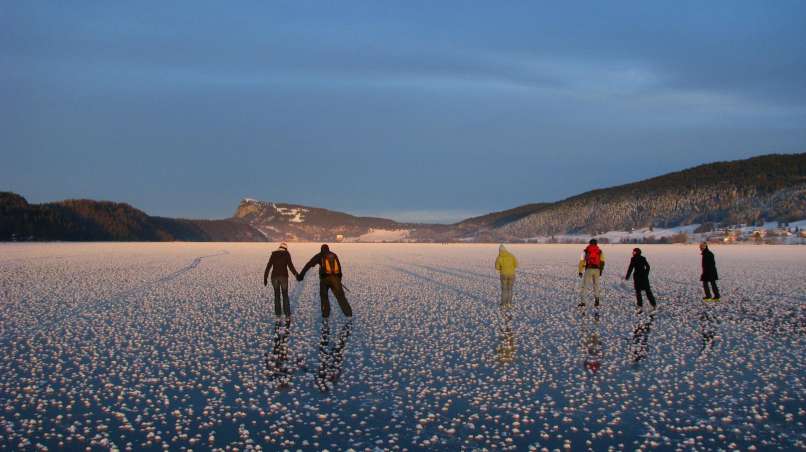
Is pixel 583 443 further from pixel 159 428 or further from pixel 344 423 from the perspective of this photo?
pixel 159 428

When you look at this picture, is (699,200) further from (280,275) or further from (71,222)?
(280,275)

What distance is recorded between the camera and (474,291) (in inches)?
852

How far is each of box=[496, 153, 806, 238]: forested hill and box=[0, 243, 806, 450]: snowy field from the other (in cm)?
13945

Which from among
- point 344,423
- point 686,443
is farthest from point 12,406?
point 686,443

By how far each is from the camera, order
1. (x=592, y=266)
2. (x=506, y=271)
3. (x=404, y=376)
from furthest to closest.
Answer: (x=592, y=266) → (x=506, y=271) → (x=404, y=376)

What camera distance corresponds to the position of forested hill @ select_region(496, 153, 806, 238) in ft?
468

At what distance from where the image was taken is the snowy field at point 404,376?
6551mm

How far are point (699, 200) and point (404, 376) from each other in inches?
6748

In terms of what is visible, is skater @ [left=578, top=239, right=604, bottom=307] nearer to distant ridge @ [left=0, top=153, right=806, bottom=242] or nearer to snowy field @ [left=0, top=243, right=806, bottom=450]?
snowy field @ [left=0, top=243, right=806, bottom=450]

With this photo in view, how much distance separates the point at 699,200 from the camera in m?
160

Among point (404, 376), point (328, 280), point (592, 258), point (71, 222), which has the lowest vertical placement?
point (404, 376)

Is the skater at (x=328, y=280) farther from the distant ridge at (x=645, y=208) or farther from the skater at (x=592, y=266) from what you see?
the distant ridge at (x=645, y=208)

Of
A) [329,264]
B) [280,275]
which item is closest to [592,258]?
[329,264]

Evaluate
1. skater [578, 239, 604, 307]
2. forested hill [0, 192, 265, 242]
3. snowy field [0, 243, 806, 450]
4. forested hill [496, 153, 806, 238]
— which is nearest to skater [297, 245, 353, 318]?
snowy field [0, 243, 806, 450]
